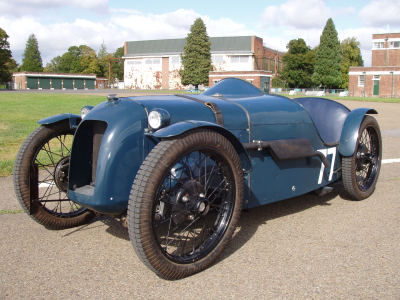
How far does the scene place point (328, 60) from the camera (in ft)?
198

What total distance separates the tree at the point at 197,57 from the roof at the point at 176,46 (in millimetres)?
7885

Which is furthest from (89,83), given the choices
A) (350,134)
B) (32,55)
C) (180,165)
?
(180,165)

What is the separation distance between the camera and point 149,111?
2930mm

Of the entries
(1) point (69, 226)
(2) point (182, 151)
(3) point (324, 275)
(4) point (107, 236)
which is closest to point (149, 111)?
(2) point (182, 151)

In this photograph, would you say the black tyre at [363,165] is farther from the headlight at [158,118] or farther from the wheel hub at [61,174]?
the wheel hub at [61,174]

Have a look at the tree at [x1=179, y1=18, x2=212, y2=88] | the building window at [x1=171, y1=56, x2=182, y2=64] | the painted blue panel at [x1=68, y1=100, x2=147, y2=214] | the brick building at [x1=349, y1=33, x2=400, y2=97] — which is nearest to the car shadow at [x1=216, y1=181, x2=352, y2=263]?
the painted blue panel at [x1=68, y1=100, x2=147, y2=214]

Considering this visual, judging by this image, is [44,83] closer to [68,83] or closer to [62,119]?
[68,83]

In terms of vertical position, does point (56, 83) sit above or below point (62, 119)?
above

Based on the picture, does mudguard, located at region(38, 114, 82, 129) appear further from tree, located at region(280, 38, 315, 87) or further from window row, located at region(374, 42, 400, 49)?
window row, located at region(374, 42, 400, 49)

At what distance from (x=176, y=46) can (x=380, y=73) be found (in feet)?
138

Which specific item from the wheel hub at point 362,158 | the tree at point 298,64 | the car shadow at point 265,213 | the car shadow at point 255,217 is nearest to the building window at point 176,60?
the tree at point 298,64

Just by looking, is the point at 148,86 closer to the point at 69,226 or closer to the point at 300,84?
the point at 300,84

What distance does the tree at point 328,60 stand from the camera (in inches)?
2371

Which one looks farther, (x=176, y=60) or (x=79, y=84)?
(x=79, y=84)
